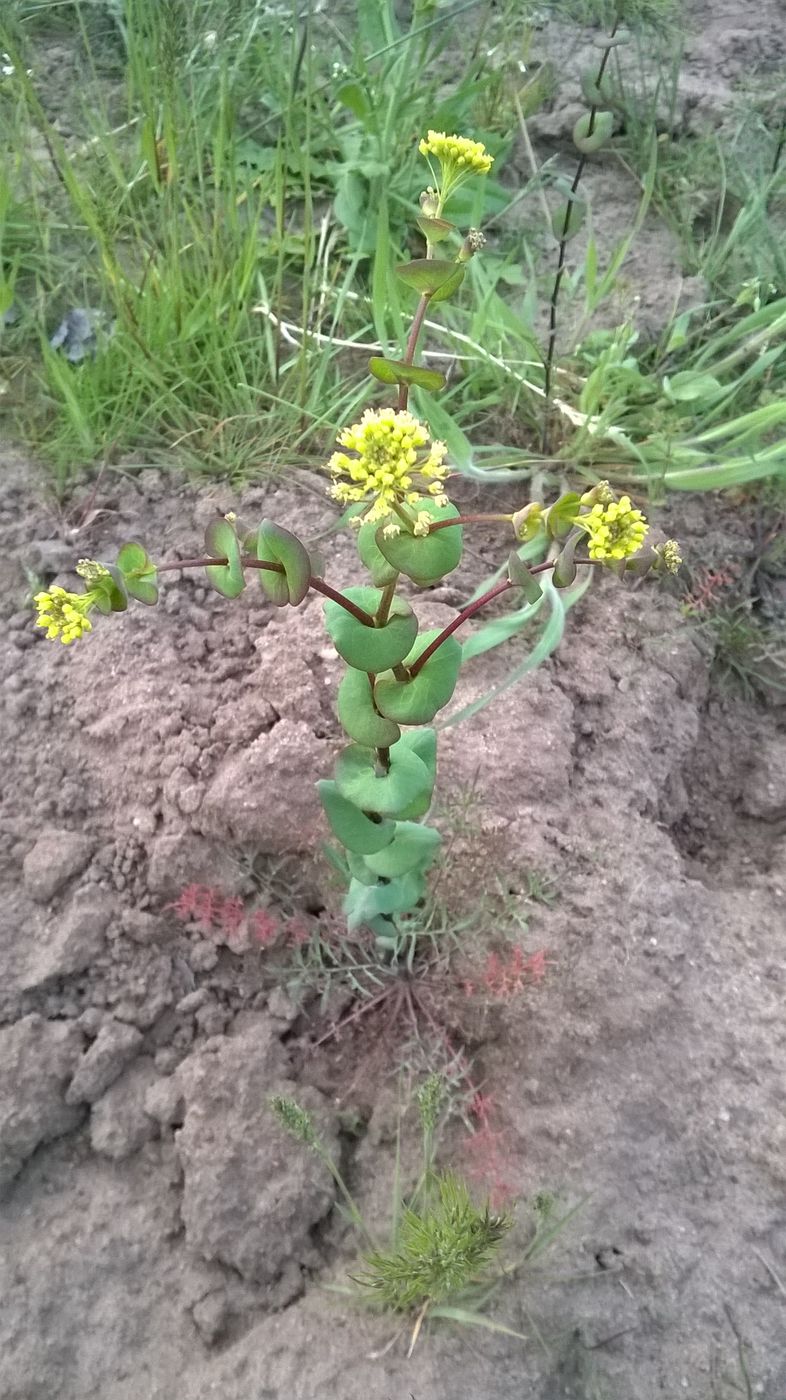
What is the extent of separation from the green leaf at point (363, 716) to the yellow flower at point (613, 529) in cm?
32

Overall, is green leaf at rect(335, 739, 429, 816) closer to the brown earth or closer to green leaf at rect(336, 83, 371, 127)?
the brown earth

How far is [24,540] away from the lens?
173 cm

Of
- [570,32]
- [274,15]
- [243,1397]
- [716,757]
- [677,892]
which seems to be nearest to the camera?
[243,1397]

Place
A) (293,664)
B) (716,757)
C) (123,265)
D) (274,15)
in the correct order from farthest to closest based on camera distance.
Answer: (274,15)
(123,265)
(716,757)
(293,664)

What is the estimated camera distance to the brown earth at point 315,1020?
1174 millimetres

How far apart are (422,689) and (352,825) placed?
25 cm

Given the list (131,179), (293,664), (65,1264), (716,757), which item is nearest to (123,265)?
(131,179)

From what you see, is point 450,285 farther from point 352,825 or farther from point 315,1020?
point 315,1020

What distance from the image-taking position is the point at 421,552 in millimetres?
906

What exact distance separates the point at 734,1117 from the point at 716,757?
633mm

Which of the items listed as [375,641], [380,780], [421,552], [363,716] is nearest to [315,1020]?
[380,780]

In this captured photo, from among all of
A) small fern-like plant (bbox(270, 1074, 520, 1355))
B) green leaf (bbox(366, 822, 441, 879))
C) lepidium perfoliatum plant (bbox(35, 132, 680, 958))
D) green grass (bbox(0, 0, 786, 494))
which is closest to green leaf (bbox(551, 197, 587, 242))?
green grass (bbox(0, 0, 786, 494))

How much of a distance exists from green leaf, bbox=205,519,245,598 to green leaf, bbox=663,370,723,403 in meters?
1.27

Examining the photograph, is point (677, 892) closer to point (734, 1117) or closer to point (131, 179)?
point (734, 1117)
